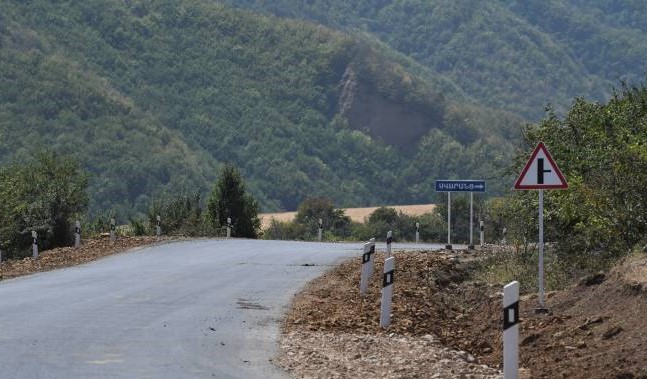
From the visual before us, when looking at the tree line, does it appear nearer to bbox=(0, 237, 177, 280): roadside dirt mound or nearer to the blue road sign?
bbox=(0, 237, 177, 280): roadside dirt mound

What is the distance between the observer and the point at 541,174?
723 inches

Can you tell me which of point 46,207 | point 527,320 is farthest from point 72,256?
point 527,320

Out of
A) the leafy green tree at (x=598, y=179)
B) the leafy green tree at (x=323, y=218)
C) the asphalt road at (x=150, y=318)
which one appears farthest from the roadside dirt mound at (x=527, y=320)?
the leafy green tree at (x=323, y=218)

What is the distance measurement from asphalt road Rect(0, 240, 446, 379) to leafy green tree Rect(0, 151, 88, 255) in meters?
12.2

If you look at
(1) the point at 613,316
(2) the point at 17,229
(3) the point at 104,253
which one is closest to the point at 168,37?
(2) the point at 17,229

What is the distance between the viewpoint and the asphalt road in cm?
1258

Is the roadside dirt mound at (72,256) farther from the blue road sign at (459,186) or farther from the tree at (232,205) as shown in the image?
the tree at (232,205)

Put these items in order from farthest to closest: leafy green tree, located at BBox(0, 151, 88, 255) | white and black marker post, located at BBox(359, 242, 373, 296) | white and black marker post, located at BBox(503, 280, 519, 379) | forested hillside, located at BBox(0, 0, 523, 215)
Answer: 1. forested hillside, located at BBox(0, 0, 523, 215)
2. leafy green tree, located at BBox(0, 151, 88, 255)
3. white and black marker post, located at BBox(359, 242, 373, 296)
4. white and black marker post, located at BBox(503, 280, 519, 379)

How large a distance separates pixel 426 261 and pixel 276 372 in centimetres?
1585

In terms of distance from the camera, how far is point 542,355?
45.0 ft

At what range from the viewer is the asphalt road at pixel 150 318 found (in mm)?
12578

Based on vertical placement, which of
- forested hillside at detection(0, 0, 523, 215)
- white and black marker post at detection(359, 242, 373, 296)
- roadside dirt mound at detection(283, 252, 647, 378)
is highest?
forested hillside at detection(0, 0, 523, 215)

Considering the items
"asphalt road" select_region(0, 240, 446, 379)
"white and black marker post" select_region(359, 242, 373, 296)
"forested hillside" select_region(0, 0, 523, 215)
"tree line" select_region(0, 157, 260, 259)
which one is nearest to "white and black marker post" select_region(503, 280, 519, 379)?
"asphalt road" select_region(0, 240, 446, 379)

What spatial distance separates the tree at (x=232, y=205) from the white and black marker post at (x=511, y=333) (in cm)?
4146
